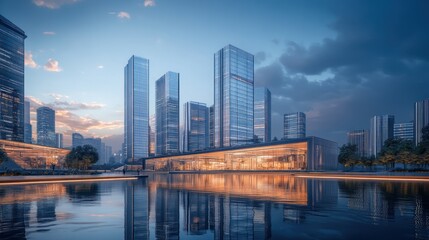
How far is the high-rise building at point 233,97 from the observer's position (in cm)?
16775

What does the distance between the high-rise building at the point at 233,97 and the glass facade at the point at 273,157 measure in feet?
189

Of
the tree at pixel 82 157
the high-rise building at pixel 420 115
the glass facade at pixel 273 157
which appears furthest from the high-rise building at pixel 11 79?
the high-rise building at pixel 420 115

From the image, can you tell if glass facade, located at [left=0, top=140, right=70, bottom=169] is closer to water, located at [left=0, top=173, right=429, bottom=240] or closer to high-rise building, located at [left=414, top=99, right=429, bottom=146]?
water, located at [left=0, top=173, right=429, bottom=240]

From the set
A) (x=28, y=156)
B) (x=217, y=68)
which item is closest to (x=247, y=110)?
(x=217, y=68)

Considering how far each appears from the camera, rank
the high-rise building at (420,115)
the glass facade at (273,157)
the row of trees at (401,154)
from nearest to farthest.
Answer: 1. the row of trees at (401,154)
2. the glass facade at (273,157)
3. the high-rise building at (420,115)

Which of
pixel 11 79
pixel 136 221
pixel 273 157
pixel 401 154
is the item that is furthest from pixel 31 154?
pixel 401 154

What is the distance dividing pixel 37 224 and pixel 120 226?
352cm

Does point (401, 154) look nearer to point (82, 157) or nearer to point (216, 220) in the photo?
point (216, 220)

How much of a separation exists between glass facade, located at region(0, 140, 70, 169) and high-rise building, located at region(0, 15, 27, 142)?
61.2 m

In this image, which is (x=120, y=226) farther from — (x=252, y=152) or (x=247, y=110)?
(x=247, y=110)

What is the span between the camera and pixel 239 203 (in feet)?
52.5

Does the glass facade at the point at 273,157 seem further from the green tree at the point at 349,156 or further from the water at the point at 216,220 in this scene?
the water at the point at 216,220

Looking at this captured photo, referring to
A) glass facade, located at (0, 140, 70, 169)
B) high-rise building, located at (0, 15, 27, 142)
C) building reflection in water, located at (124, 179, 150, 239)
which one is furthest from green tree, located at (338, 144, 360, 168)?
high-rise building, located at (0, 15, 27, 142)

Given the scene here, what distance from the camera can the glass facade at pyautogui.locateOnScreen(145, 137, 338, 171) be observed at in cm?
7412
